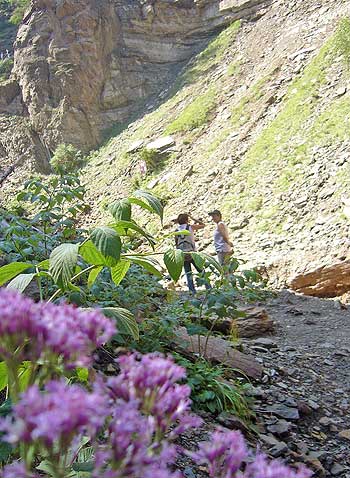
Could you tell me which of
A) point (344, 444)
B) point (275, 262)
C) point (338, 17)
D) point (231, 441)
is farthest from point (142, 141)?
point (231, 441)

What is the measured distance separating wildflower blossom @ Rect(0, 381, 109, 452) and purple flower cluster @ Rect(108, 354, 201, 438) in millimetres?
61

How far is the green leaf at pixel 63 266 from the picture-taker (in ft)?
3.89

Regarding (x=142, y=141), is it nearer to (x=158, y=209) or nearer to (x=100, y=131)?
(x=100, y=131)

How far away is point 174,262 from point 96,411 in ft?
3.87

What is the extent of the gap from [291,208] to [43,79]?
56.3 ft

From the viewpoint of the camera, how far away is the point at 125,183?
58.5ft

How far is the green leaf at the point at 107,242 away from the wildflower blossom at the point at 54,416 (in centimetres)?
83

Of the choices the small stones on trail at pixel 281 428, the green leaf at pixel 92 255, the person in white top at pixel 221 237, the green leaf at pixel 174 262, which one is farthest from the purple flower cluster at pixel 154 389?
the person in white top at pixel 221 237

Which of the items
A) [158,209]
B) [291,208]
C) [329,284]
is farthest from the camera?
[291,208]

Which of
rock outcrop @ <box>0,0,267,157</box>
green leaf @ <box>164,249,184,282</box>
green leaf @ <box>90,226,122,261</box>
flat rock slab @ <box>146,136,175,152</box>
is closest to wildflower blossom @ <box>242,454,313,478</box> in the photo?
green leaf @ <box>90,226,122,261</box>

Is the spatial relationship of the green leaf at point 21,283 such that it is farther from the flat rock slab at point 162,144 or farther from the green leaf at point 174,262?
the flat rock slab at point 162,144

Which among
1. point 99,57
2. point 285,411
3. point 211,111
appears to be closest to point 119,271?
point 285,411

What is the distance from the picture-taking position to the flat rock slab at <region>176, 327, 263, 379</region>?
10.8 feet

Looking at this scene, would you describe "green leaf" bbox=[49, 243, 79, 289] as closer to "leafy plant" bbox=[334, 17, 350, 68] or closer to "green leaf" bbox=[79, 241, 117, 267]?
"green leaf" bbox=[79, 241, 117, 267]
